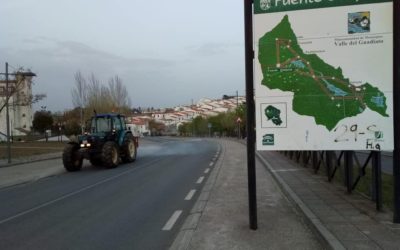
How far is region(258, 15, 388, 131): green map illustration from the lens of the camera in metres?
8.46

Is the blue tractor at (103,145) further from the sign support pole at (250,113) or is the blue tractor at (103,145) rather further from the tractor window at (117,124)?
the sign support pole at (250,113)

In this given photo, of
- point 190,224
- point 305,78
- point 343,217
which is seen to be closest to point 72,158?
point 190,224

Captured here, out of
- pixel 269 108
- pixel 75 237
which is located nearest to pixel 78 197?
pixel 75 237

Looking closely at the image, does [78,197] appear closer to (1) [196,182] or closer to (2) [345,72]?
(1) [196,182]

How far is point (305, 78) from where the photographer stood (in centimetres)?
852

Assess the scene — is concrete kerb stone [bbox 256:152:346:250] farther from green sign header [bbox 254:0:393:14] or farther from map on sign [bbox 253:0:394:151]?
green sign header [bbox 254:0:393:14]

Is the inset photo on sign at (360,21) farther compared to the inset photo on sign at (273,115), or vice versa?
the inset photo on sign at (273,115)

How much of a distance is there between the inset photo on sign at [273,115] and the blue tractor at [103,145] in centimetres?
1554

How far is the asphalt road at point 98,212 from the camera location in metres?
8.14

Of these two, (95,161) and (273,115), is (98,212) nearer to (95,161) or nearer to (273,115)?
(273,115)

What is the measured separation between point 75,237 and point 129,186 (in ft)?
23.9

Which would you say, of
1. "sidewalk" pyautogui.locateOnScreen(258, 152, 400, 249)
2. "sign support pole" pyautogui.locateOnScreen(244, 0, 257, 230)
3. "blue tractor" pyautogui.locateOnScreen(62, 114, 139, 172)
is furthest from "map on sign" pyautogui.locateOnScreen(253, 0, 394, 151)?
"blue tractor" pyautogui.locateOnScreen(62, 114, 139, 172)

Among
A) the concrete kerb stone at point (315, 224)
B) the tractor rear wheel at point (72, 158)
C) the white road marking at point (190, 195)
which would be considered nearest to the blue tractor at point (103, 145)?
the tractor rear wheel at point (72, 158)

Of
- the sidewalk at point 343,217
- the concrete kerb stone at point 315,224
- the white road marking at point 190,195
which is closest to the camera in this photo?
the concrete kerb stone at point 315,224
